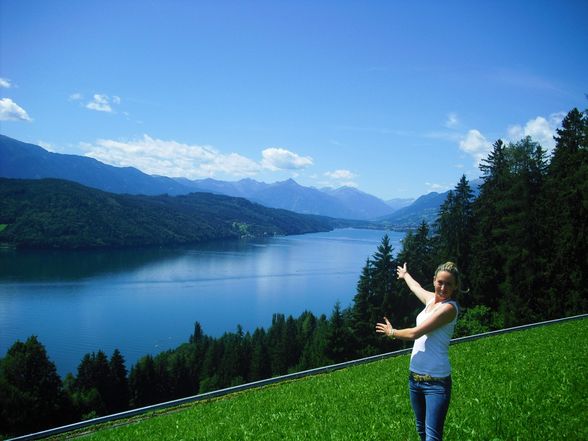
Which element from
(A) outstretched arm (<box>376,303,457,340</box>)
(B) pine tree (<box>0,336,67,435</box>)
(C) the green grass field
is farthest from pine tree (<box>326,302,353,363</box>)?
(A) outstretched arm (<box>376,303,457,340</box>)

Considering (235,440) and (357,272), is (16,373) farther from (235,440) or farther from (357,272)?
(357,272)

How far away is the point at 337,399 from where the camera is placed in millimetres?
11195

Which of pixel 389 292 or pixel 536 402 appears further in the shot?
pixel 389 292

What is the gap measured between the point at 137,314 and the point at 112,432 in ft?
292

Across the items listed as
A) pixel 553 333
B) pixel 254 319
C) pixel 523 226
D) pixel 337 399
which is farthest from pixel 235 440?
pixel 254 319

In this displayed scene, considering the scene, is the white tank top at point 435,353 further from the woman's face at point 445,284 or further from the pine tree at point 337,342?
the pine tree at point 337,342

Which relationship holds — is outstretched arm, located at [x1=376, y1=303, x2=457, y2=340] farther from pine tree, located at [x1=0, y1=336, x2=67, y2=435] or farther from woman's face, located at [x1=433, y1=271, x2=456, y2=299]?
pine tree, located at [x1=0, y1=336, x2=67, y2=435]

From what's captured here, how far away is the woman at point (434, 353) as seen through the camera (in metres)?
4.80

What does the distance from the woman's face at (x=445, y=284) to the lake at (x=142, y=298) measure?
74.4 metres

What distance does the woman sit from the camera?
480cm

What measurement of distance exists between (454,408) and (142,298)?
4444 inches

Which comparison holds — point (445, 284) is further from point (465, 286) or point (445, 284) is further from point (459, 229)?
point (459, 229)

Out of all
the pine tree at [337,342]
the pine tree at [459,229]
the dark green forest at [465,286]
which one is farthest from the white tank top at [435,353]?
the pine tree at [459,229]

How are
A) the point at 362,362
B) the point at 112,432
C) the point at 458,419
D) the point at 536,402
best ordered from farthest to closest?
the point at 362,362
the point at 112,432
the point at 536,402
the point at 458,419
